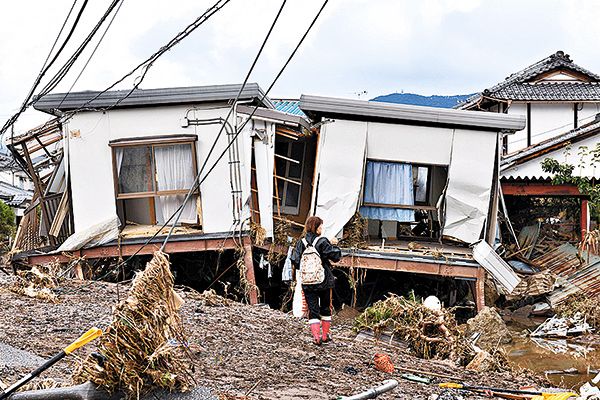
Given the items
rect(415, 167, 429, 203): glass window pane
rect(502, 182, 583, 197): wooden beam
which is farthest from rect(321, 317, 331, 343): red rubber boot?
rect(502, 182, 583, 197): wooden beam

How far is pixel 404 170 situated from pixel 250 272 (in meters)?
4.02

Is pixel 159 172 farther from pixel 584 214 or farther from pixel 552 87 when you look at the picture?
pixel 552 87

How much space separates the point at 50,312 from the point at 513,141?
18836mm

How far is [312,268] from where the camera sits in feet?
26.6

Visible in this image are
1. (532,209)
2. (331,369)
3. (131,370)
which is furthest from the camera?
(532,209)

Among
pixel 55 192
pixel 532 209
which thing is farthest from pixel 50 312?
pixel 532 209

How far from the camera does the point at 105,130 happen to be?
14852 millimetres

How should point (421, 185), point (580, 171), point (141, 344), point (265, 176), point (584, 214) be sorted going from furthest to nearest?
point (580, 171) → point (584, 214) → point (421, 185) → point (265, 176) → point (141, 344)

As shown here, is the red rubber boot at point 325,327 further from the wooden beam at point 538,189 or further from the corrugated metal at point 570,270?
the wooden beam at point 538,189

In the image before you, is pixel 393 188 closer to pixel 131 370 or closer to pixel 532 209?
pixel 532 209

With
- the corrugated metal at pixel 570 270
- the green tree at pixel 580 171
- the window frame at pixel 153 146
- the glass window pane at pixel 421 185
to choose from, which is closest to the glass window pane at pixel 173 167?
the window frame at pixel 153 146

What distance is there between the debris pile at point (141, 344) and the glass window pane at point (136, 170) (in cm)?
1044

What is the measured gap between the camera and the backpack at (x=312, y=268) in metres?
8.09

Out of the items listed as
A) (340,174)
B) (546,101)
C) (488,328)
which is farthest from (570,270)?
(546,101)
